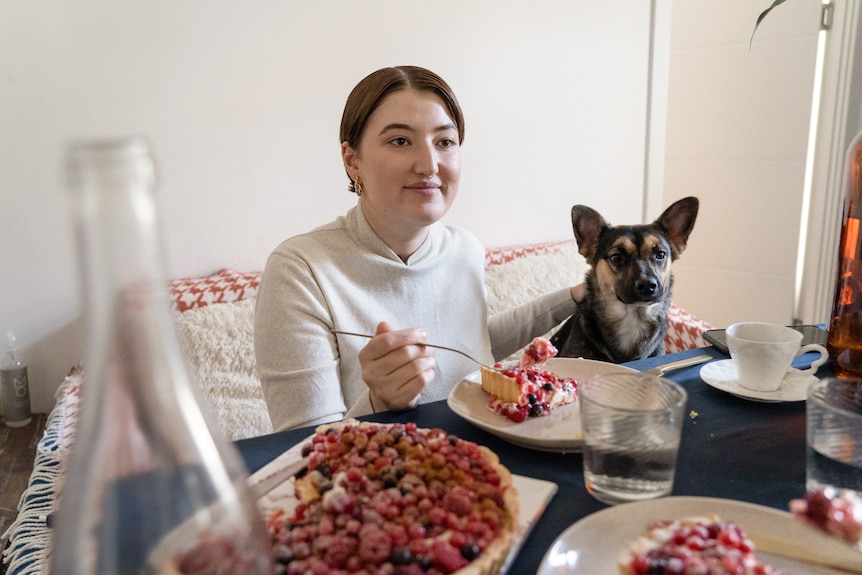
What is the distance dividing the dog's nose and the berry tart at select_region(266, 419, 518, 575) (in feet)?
3.49

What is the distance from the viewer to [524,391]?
2.81 ft

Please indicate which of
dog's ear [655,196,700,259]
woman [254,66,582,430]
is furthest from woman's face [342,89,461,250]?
dog's ear [655,196,700,259]

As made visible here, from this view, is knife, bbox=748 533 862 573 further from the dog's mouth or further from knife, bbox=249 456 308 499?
the dog's mouth

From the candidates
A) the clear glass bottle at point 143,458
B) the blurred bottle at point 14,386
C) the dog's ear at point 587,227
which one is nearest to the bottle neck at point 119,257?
the clear glass bottle at point 143,458

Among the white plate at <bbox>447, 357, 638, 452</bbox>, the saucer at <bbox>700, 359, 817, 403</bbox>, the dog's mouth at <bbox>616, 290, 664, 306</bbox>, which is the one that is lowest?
the dog's mouth at <bbox>616, 290, 664, 306</bbox>

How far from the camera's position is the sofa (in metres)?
1.28

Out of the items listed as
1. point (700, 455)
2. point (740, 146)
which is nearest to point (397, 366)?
point (700, 455)

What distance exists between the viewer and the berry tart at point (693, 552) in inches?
17.8

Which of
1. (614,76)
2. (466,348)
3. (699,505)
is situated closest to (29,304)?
(466,348)

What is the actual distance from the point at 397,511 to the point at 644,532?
218 millimetres

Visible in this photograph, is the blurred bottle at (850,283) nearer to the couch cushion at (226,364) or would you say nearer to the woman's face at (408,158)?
the woman's face at (408,158)

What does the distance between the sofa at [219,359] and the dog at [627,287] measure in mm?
301

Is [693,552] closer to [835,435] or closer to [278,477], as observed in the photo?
[835,435]

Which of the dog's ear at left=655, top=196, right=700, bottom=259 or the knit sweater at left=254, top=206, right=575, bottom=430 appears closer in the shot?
the knit sweater at left=254, top=206, right=575, bottom=430
